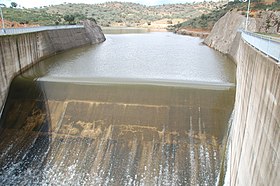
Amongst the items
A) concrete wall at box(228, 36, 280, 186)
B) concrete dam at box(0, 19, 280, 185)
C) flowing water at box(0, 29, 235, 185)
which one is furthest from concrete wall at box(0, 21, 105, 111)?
concrete wall at box(228, 36, 280, 186)

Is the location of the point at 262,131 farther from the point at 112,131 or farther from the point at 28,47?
the point at 28,47

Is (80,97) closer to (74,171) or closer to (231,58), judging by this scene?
(74,171)

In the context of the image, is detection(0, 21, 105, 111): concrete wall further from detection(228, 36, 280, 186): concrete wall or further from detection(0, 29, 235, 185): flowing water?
detection(228, 36, 280, 186): concrete wall

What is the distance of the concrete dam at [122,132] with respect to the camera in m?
10.9

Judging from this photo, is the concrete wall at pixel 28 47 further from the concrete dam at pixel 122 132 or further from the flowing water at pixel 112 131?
the flowing water at pixel 112 131

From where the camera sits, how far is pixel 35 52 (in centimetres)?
2280

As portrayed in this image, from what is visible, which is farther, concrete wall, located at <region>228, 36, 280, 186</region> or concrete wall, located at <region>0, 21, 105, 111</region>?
concrete wall, located at <region>0, 21, 105, 111</region>

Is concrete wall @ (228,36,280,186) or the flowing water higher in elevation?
concrete wall @ (228,36,280,186)

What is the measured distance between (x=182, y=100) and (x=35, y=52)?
568 inches

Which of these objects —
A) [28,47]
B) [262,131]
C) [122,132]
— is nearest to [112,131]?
[122,132]

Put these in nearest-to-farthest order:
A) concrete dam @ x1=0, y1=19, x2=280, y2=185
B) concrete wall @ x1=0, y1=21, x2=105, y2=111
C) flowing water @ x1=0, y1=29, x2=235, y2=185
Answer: concrete dam @ x1=0, y1=19, x2=280, y2=185 < flowing water @ x1=0, y1=29, x2=235, y2=185 < concrete wall @ x1=0, y1=21, x2=105, y2=111

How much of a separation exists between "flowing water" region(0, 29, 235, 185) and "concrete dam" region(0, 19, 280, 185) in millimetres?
41

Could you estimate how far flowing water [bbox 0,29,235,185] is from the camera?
11.1 metres

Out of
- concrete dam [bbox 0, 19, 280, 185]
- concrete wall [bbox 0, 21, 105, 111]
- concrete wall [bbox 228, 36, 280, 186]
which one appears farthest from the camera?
concrete wall [bbox 0, 21, 105, 111]
